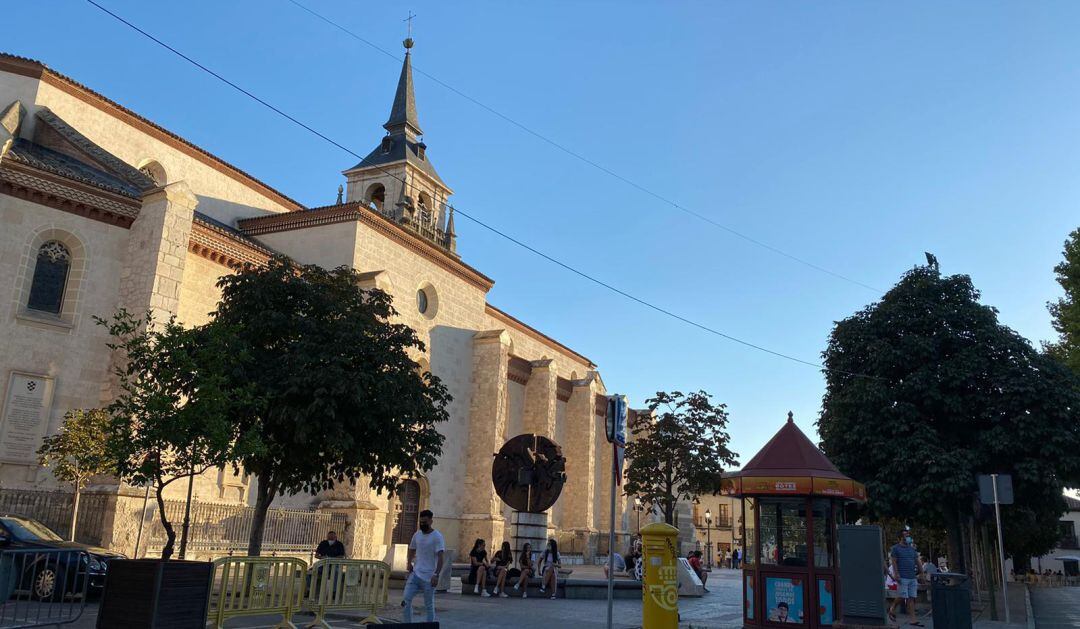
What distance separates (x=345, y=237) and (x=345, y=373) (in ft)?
→ 49.8

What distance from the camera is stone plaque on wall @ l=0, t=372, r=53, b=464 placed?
16672mm

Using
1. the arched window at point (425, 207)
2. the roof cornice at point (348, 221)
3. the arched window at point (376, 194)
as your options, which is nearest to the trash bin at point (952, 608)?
the roof cornice at point (348, 221)

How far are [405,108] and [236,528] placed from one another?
83.8 feet

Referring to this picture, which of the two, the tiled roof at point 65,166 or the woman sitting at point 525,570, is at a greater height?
the tiled roof at point 65,166

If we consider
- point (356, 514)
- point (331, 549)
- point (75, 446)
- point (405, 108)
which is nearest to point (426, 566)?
point (331, 549)

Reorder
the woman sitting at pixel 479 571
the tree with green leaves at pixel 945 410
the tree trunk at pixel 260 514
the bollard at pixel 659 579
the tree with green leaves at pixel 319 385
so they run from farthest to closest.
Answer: the tree with green leaves at pixel 945 410
the woman sitting at pixel 479 571
the tree trunk at pixel 260 514
the tree with green leaves at pixel 319 385
the bollard at pixel 659 579

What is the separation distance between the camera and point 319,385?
11.4 meters

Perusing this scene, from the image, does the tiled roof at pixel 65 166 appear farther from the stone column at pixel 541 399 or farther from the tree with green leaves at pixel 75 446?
the stone column at pixel 541 399

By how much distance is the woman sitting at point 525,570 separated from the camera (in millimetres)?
16719

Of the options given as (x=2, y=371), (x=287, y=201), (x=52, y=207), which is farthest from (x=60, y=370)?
(x=287, y=201)

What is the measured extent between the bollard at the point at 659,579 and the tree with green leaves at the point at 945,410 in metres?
12.9

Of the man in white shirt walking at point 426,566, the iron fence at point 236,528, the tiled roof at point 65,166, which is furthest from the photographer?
the tiled roof at point 65,166

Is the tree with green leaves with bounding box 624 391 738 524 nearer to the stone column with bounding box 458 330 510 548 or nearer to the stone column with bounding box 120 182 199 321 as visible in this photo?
the stone column with bounding box 458 330 510 548

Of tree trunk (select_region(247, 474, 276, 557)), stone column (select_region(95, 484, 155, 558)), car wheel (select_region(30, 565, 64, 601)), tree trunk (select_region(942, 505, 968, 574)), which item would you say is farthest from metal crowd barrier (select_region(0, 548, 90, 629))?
tree trunk (select_region(942, 505, 968, 574))
